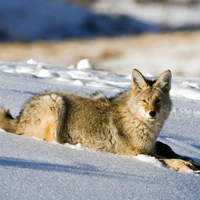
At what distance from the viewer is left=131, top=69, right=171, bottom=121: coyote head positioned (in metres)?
5.27

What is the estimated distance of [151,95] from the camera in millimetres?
5355

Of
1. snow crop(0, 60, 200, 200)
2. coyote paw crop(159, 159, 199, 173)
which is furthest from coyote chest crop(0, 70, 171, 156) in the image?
coyote paw crop(159, 159, 199, 173)

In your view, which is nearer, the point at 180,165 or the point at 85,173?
the point at 85,173

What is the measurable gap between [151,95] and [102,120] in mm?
743

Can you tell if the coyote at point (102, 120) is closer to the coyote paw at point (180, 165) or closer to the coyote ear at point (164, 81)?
the coyote ear at point (164, 81)

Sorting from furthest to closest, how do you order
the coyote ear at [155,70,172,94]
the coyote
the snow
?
the coyote ear at [155,70,172,94] < the coyote < the snow

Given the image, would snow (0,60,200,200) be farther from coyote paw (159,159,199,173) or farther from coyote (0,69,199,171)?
coyote (0,69,199,171)

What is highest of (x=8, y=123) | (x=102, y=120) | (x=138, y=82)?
(x=138, y=82)

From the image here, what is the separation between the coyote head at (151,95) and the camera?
5273 mm

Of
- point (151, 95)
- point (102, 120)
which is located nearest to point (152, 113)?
point (151, 95)

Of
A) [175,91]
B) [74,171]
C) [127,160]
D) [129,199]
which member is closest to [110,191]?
[129,199]

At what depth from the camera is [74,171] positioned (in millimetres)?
3863

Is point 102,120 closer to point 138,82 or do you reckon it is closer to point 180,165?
point 138,82

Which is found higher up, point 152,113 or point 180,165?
point 152,113
